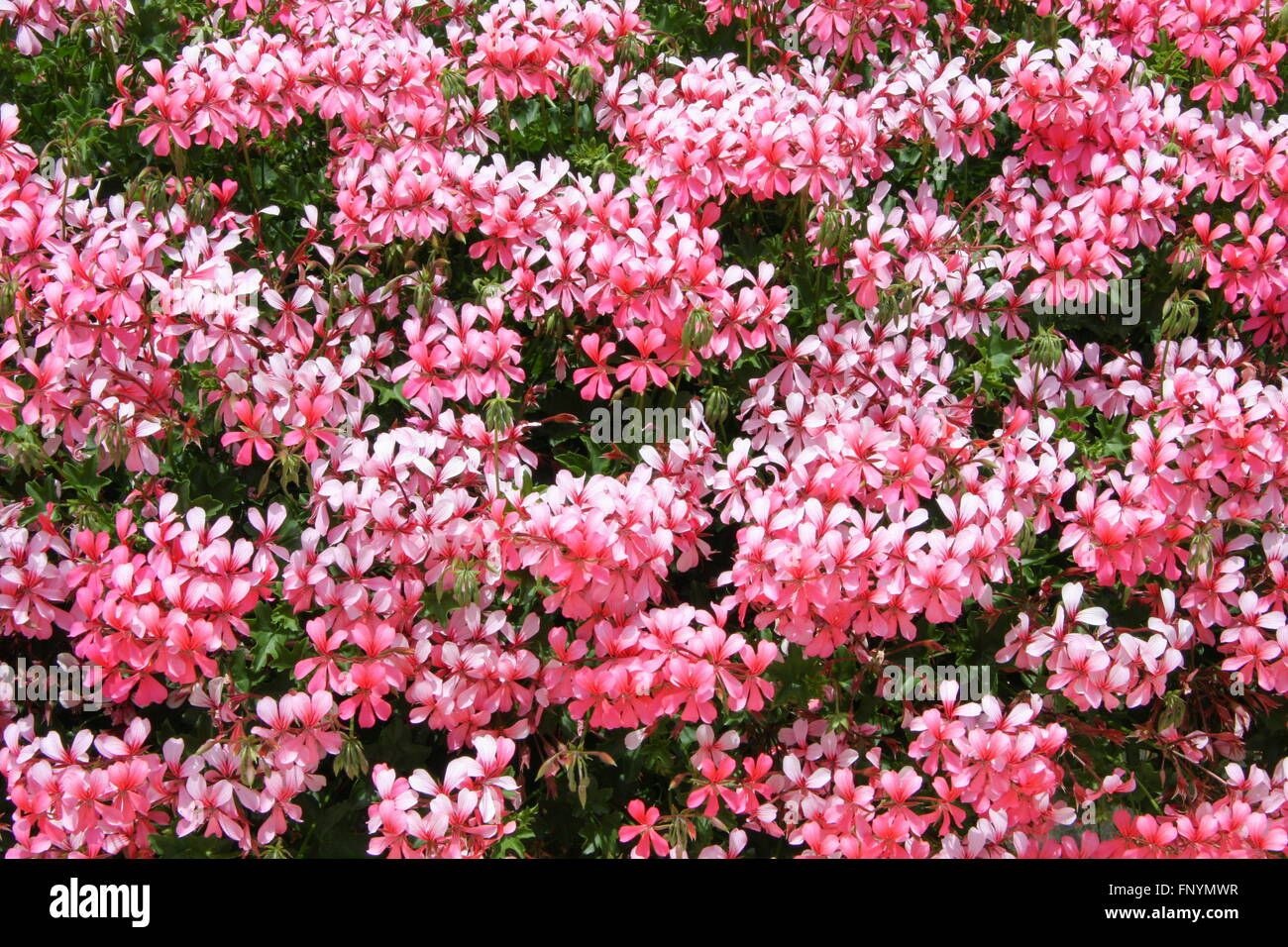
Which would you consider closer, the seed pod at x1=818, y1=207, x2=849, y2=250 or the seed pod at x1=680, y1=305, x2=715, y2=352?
the seed pod at x1=680, y1=305, x2=715, y2=352

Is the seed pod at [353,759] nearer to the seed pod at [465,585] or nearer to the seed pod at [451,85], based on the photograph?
the seed pod at [465,585]

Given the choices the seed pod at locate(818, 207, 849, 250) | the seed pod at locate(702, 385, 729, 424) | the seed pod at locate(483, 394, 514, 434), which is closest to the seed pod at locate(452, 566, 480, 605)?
the seed pod at locate(483, 394, 514, 434)

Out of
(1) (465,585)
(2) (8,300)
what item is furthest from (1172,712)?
(2) (8,300)

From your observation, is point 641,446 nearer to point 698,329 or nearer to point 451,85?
point 698,329

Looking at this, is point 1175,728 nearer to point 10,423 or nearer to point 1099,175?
point 1099,175

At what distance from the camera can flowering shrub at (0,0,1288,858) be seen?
252 centimetres

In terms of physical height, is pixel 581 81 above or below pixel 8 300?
above

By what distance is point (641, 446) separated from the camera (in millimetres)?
2883

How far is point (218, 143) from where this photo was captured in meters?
3.02

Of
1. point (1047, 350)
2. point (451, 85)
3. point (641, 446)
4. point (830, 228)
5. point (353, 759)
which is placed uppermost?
point (451, 85)

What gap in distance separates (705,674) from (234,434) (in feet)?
3.77

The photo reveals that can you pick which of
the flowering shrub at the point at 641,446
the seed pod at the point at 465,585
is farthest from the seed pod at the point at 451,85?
the seed pod at the point at 465,585

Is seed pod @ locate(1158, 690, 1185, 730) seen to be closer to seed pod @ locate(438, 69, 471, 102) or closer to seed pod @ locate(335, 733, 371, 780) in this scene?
seed pod @ locate(335, 733, 371, 780)
